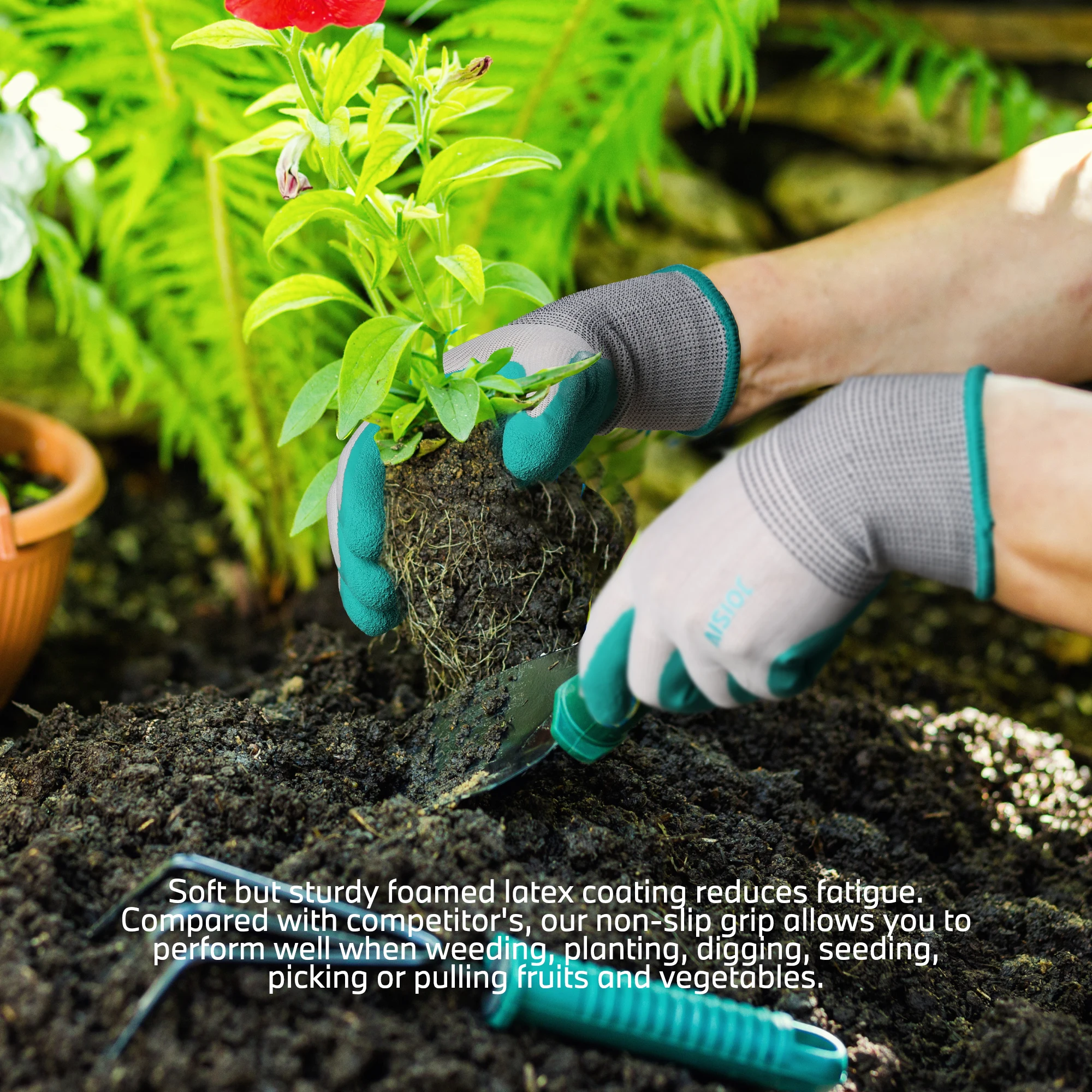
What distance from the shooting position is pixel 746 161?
2.62m

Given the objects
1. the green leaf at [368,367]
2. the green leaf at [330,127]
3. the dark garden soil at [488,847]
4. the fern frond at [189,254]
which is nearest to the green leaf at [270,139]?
the green leaf at [330,127]

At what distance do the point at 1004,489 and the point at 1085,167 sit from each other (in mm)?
802

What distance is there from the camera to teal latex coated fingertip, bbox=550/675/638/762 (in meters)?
1.05

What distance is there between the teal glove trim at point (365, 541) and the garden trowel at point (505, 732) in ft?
0.54

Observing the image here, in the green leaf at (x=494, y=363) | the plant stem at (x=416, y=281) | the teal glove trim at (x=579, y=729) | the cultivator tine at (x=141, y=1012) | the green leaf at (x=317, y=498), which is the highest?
the plant stem at (x=416, y=281)

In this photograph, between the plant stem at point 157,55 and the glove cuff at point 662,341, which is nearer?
the glove cuff at point 662,341

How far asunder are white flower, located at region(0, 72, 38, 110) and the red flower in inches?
34.0

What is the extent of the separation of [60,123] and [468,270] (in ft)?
3.46

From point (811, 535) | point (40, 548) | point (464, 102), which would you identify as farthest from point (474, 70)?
point (40, 548)

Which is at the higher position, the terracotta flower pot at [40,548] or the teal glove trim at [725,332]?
the teal glove trim at [725,332]

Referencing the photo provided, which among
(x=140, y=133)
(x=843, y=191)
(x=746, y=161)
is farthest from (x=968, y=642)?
(x=140, y=133)

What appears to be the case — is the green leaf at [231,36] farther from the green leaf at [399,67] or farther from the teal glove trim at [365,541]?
the teal glove trim at [365,541]

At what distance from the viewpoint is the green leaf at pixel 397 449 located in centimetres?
119

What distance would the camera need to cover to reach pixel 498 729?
118 centimetres
